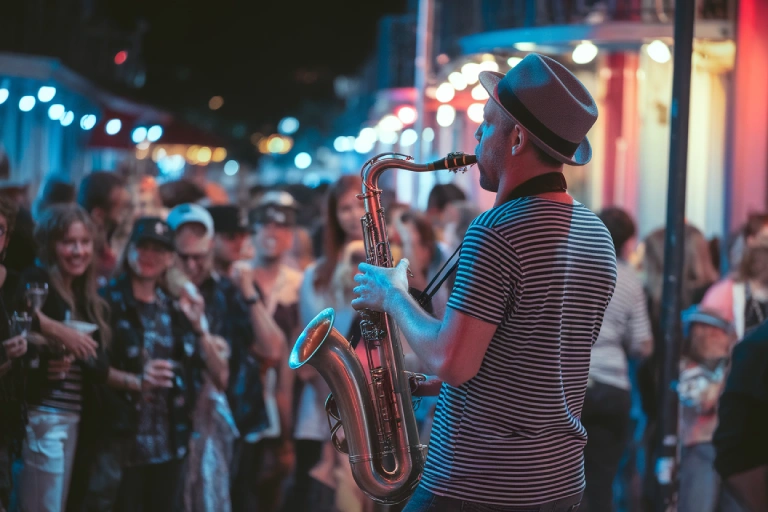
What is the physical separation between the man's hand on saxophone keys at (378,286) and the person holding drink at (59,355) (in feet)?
6.59

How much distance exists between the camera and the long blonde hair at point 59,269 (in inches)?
201

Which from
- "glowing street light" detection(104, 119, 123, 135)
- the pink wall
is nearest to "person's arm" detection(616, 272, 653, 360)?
the pink wall

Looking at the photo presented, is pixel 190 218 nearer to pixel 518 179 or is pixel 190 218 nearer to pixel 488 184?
pixel 488 184

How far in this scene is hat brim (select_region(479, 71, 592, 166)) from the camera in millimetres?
3111

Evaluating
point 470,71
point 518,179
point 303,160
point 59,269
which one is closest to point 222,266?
point 59,269

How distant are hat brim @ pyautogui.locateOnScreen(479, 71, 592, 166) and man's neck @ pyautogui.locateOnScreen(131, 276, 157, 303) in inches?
115

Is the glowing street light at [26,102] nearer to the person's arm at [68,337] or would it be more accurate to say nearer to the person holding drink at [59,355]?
the person holding drink at [59,355]

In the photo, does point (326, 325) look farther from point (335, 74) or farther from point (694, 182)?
point (335, 74)

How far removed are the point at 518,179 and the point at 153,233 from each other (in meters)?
3.06

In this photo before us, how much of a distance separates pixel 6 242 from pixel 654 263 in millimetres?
5132

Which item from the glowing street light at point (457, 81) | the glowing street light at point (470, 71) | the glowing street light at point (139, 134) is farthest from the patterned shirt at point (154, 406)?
the glowing street light at point (139, 134)

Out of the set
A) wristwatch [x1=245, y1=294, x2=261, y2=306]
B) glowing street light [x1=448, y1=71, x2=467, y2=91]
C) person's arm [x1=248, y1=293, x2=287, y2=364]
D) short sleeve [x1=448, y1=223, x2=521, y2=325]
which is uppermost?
glowing street light [x1=448, y1=71, x2=467, y2=91]

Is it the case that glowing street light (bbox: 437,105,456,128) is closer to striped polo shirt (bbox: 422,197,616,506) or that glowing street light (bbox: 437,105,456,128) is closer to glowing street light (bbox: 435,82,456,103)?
glowing street light (bbox: 435,82,456,103)

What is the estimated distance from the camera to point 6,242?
179 inches
